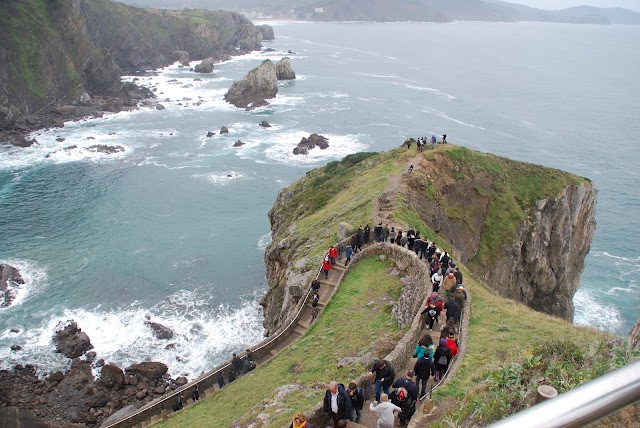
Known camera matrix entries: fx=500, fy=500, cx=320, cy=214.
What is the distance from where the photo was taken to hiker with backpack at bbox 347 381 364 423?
1399 centimetres

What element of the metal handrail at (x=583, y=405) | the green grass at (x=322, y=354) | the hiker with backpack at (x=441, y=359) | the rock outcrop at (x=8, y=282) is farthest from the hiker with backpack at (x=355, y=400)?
the rock outcrop at (x=8, y=282)

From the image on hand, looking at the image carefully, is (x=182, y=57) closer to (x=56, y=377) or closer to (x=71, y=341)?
(x=71, y=341)

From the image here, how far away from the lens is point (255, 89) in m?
125

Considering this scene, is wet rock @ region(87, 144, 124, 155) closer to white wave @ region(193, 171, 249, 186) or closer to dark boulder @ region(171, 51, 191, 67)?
white wave @ region(193, 171, 249, 186)

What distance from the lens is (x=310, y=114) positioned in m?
115

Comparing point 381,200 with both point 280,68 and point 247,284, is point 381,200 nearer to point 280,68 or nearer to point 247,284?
point 247,284

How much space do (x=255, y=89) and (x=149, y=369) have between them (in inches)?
3771

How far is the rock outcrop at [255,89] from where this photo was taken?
401 ft

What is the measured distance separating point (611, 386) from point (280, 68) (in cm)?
15160

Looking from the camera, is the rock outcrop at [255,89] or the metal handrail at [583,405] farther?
the rock outcrop at [255,89]

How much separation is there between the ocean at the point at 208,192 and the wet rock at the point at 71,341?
0.94 meters

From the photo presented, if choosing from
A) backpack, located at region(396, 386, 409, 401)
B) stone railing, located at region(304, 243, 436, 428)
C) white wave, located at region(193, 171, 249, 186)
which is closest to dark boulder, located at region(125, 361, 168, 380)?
stone railing, located at region(304, 243, 436, 428)

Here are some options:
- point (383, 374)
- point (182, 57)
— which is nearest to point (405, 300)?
point (383, 374)

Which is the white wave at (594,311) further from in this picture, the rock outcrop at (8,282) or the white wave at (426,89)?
the white wave at (426,89)
